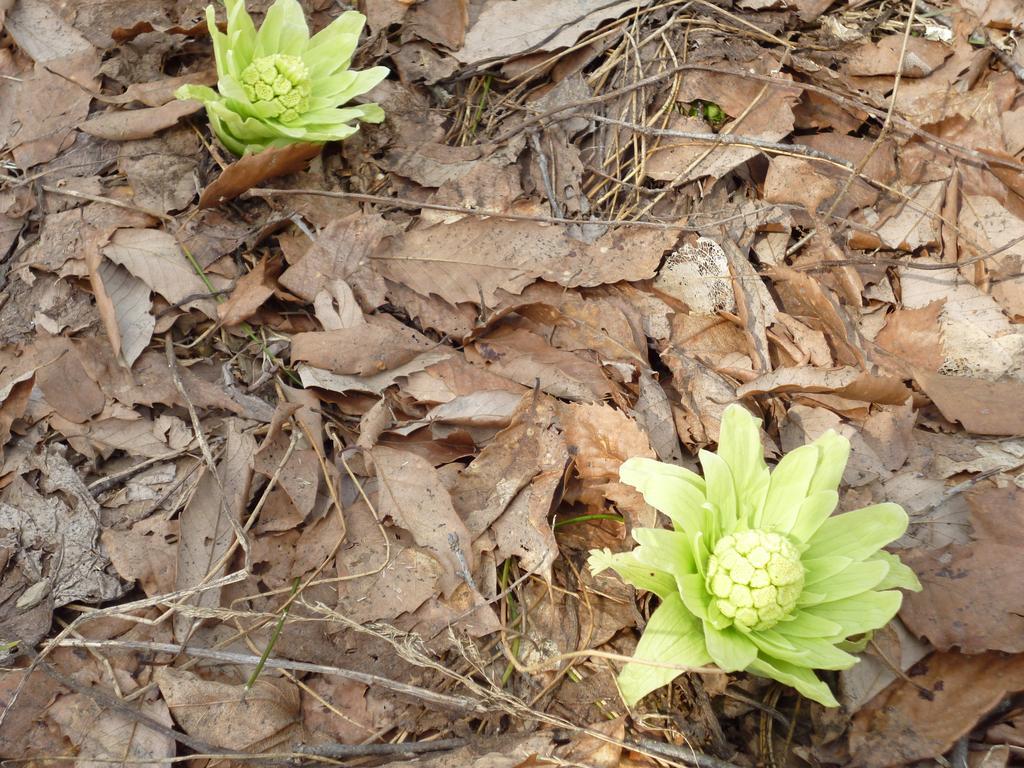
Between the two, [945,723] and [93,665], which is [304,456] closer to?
[93,665]

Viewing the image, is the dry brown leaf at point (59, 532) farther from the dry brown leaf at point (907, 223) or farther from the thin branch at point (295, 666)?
the dry brown leaf at point (907, 223)

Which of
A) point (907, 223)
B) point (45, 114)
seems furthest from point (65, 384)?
point (907, 223)

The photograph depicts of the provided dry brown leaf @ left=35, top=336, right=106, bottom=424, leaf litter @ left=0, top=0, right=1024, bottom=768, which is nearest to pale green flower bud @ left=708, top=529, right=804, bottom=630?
leaf litter @ left=0, top=0, right=1024, bottom=768

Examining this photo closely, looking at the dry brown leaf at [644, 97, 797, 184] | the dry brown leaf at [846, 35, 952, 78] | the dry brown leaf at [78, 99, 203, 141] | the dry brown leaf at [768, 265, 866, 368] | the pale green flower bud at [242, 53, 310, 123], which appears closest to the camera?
the dry brown leaf at [768, 265, 866, 368]

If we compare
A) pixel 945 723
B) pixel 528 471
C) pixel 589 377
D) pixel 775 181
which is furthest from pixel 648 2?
pixel 945 723

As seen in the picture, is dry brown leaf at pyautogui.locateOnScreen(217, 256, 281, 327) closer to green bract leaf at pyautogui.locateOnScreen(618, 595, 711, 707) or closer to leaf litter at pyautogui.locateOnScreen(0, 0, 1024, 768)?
leaf litter at pyautogui.locateOnScreen(0, 0, 1024, 768)

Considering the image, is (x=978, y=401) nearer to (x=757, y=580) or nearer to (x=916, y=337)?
(x=916, y=337)

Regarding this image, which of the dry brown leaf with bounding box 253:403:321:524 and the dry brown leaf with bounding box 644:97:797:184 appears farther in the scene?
the dry brown leaf with bounding box 644:97:797:184
